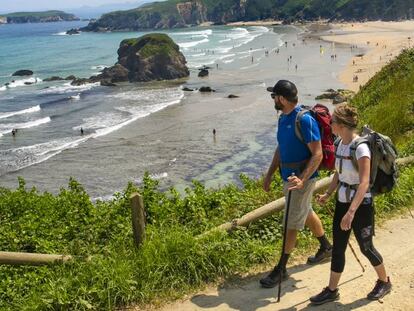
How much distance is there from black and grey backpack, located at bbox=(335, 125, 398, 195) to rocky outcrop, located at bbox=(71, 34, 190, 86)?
2453 inches

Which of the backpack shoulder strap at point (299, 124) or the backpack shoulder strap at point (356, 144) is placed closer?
the backpack shoulder strap at point (356, 144)

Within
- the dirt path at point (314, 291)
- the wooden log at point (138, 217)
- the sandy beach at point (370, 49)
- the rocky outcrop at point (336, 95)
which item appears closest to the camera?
the dirt path at point (314, 291)

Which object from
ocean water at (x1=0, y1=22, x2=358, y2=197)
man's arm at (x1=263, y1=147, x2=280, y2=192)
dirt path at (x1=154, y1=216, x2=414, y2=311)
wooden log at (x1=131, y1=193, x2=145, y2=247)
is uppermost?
man's arm at (x1=263, y1=147, x2=280, y2=192)

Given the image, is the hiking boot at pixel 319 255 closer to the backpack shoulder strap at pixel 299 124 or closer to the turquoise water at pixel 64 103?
the backpack shoulder strap at pixel 299 124

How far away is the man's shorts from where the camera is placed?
5.73m

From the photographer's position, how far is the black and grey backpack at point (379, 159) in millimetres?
5000

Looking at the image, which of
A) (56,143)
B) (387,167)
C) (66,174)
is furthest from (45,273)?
(56,143)

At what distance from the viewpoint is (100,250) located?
694 centimetres

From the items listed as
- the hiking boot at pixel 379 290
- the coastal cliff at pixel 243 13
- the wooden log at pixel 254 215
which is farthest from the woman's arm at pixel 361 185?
the coastal cliff at pixel 243 13

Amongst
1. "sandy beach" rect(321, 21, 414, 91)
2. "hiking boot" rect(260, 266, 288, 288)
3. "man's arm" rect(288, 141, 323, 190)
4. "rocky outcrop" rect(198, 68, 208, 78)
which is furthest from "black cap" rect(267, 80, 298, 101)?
"rocky outcrop" rect(198, 68, 208, 78)

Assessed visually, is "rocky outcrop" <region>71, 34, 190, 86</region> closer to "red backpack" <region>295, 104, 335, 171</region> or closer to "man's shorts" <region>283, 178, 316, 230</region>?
"man's shorts" <region>283, 178, 316, 230</region>

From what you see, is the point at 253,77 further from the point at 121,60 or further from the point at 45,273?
the point at 45,273

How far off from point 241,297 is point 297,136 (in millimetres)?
2058

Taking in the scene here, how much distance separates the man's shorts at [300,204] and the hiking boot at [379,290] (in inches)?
42.1
